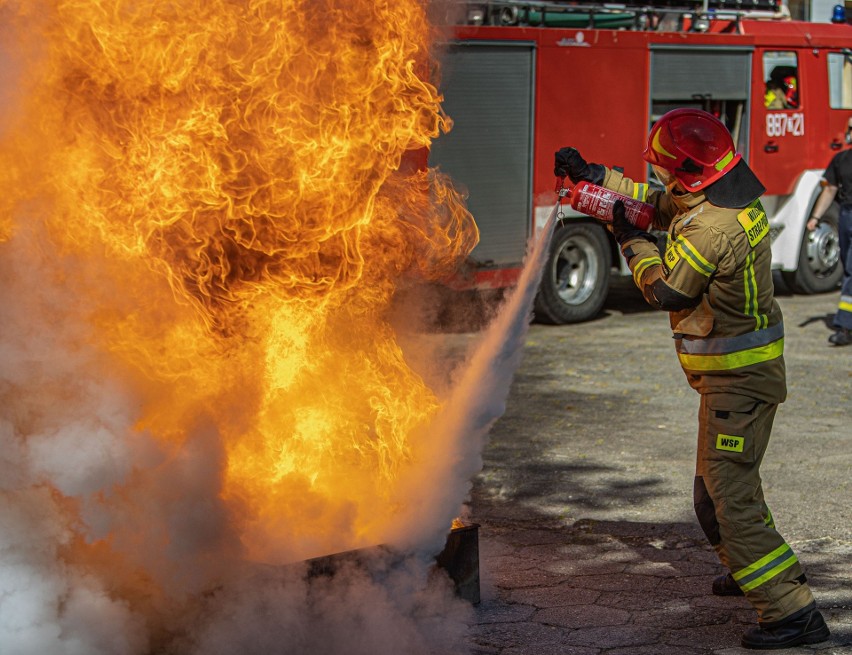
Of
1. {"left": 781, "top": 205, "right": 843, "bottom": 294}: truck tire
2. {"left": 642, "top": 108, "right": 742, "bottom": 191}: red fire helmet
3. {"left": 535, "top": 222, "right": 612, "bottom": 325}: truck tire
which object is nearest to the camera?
{"left": 642, "top": 108, "right": 742, "bottom": 191}: red fire helmet

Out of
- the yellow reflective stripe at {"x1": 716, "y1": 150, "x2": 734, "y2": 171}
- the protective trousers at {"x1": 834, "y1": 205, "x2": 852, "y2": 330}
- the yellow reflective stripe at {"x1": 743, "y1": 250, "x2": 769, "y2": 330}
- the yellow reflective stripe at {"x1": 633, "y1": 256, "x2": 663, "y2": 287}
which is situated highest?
the yellow reflective stripe at {"x1": 716, "y1": 150, "x2": 734, "y2": 171}

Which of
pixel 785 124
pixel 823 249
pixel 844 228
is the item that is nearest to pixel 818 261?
pixel 823 249

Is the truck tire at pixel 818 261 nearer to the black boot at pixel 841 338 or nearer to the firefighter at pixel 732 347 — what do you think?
the black boot at pixel 841 338

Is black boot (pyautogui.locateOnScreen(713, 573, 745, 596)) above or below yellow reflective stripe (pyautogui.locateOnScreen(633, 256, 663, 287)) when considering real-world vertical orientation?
below

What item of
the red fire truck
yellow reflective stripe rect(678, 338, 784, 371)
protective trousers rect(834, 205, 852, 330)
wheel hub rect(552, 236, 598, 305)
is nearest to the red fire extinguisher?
yellow reflective stripe rect(678, 338, 784, 371)

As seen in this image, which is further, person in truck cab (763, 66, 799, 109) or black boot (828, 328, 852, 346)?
person in truck cab (763, 66, 799, 109)

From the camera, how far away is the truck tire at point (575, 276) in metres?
12.1

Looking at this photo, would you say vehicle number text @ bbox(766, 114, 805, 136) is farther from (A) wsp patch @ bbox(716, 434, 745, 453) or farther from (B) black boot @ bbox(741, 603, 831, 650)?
(B) black boot @ bbox(741, 603, 831, 650)

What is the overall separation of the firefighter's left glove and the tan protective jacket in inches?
6.4

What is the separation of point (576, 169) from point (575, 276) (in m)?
7.47

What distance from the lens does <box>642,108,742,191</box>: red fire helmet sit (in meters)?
4.68

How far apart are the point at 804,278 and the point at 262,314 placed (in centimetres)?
1056

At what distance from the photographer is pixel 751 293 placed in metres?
4.63

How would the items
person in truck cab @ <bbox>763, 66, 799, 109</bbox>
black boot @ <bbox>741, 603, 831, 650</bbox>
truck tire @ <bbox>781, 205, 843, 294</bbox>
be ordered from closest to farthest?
black boot @ <bbox>741, 603, 831, 650</bbox>
person in truck cab @ <bbox>763, 66, 799, 109</bbox>
truck tire @ <bbox>781, 205, 843, 294</bbox>
